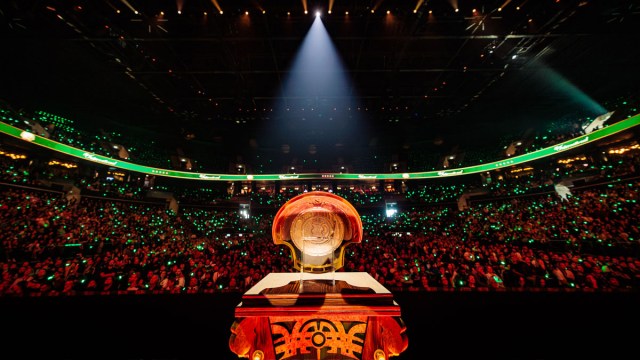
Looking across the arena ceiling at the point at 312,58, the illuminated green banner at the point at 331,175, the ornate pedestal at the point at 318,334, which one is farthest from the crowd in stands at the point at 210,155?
the ornate pedestal at the point at 318,334

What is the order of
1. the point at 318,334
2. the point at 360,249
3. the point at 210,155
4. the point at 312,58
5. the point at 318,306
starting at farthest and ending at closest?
the point at 210,155
the point at 312,58
the point at 360,249
the point at 318,334
the point at 318,306

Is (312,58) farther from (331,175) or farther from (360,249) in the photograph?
(331,175)

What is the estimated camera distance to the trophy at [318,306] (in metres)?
1.30

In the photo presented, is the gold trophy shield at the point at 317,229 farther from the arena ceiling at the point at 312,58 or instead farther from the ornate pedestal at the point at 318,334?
the arena ceiling at the point at 312,58

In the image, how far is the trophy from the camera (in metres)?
1.30

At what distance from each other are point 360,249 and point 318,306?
29.9 ft

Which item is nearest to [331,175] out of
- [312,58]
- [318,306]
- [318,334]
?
[312,58]

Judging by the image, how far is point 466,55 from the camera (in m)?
10.7

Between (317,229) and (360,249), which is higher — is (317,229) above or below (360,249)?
above

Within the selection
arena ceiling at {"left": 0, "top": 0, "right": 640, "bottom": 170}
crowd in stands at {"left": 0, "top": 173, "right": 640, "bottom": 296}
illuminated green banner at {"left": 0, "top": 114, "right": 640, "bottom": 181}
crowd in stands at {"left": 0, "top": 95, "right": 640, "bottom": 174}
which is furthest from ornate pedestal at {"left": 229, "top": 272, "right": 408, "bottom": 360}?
crowd in stands at {"left": 0, "top": 95, "right": 640, "bottom": 174}

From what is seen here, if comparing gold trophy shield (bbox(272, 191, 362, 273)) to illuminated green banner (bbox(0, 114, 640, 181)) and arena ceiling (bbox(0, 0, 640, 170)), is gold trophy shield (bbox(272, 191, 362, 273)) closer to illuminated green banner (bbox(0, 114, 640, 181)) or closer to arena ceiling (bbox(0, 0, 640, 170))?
arena ceiling (bbox(0, 0, 640, 170))

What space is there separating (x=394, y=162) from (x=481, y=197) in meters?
9.65

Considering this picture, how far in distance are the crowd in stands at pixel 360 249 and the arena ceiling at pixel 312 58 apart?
22.7ft

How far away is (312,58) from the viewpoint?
11.0 meters
